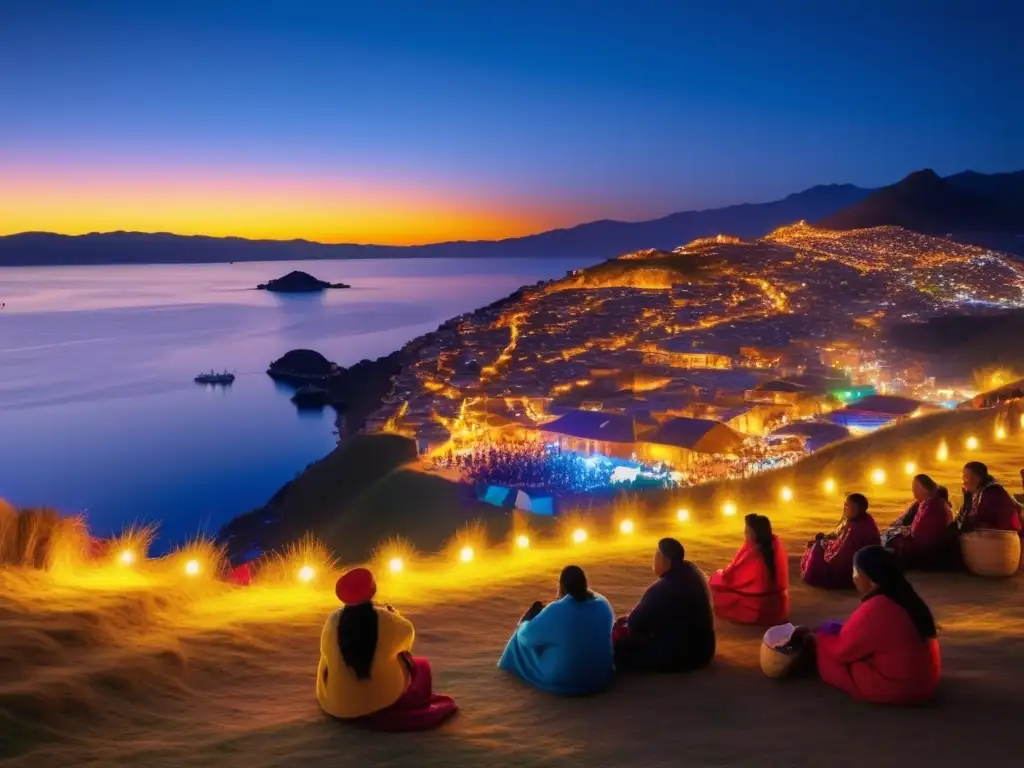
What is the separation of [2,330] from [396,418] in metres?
92.8

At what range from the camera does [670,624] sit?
16.7 feet

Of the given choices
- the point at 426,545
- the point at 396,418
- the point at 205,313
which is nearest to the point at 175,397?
the point at 396,418

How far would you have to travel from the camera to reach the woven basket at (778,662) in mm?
4871

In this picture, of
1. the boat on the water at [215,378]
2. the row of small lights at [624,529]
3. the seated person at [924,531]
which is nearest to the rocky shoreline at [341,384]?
the boat on the water at [215,378]

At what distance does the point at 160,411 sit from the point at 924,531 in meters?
57.0

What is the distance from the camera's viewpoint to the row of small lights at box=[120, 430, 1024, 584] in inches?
318

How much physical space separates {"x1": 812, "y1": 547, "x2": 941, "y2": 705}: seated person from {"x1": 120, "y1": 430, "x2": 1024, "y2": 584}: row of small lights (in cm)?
518

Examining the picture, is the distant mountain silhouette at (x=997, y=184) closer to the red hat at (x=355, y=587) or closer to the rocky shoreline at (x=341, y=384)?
the rocky shoreline at (x=341, y=384)

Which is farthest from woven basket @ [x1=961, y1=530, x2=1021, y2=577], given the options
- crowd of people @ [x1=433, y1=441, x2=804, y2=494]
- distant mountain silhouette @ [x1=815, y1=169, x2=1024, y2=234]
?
distant mountain silhouette @ [x1=815, y1=169, x2=1024, y2=234]

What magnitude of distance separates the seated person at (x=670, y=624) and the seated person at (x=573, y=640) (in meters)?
0.33

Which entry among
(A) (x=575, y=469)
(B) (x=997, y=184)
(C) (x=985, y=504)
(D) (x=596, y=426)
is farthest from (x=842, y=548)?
(B) (x=997, y=184)

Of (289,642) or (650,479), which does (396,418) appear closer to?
(650,479)

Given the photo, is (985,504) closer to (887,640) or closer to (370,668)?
(887,640)

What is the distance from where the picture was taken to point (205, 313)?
12900 cm
